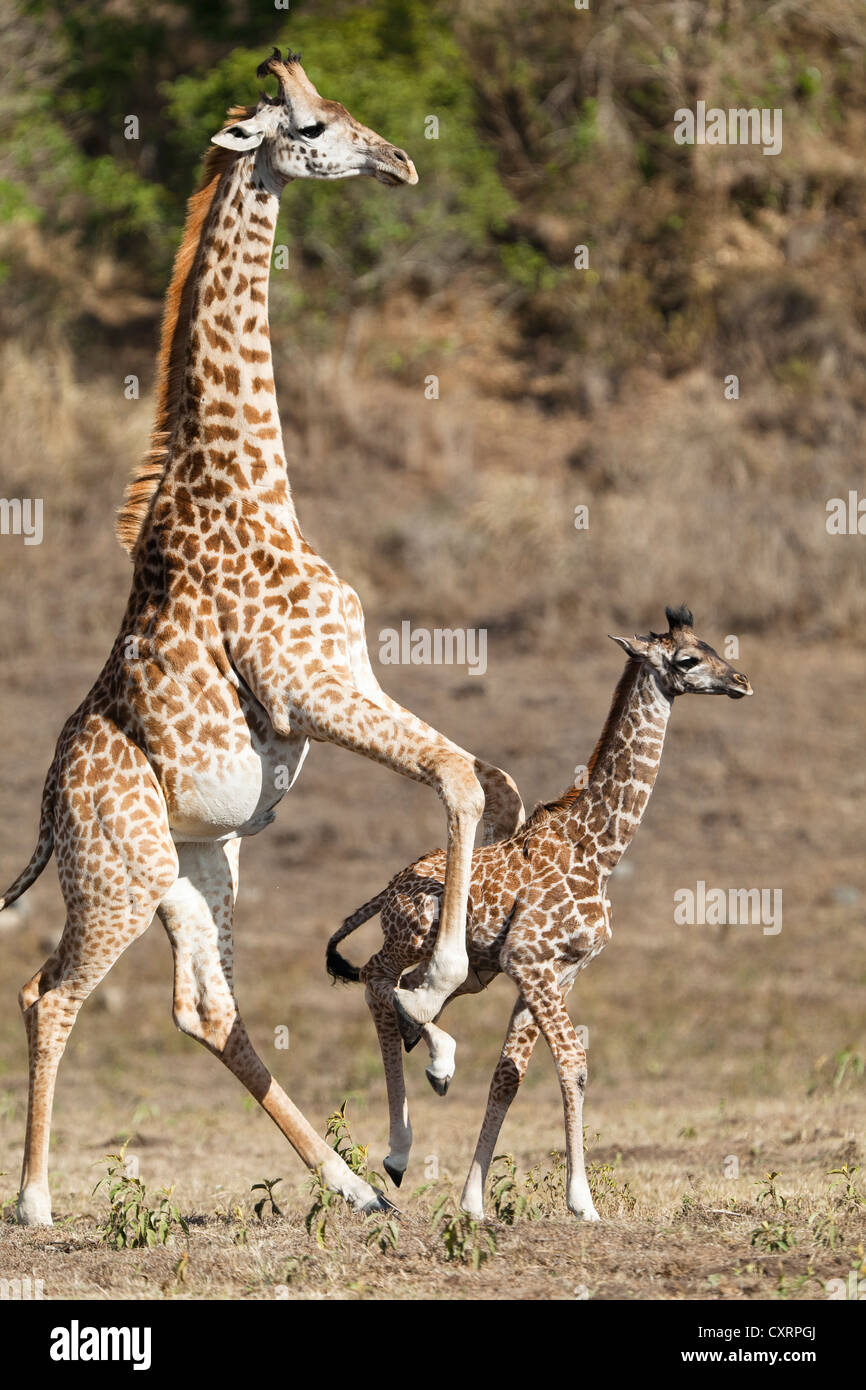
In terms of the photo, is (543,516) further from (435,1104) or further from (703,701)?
(435,1104)

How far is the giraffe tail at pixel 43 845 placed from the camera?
703cm

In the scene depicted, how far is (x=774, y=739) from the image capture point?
672 inches

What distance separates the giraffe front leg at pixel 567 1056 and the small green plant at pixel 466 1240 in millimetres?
493

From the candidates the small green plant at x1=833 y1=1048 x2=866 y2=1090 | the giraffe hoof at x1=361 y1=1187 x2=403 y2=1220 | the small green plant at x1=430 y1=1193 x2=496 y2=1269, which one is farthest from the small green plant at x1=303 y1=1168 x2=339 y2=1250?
the small green plant at x1=833 y1=1048 x2=866 y2=1090

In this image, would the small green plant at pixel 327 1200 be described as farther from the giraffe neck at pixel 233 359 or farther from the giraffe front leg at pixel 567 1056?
the giraffe neck at pixel 233 359

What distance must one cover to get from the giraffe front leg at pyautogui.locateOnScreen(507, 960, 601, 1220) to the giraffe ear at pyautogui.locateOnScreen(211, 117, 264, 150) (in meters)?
3.13

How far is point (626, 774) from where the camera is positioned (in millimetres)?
6840

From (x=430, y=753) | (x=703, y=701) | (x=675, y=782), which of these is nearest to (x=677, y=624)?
(x=430, y=753)

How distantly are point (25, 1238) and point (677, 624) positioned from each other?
329cm

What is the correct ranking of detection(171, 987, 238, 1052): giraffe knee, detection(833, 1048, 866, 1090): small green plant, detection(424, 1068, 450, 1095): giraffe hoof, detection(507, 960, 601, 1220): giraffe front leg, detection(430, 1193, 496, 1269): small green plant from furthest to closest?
1. detection(833, 1048, 866, 1090): small green plant
2. detection(171, 987, 238, 1052): giraffe knee
3. detection(507, 960, 601, 1220): giraffe front leg
4. detection(424, 1068, 450, 1095): giraffe hoof
5. detection(430, 1193, 496, 1269): small green plant

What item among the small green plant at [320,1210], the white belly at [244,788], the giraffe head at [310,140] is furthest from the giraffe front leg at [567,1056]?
the giraffe head at [310,140]

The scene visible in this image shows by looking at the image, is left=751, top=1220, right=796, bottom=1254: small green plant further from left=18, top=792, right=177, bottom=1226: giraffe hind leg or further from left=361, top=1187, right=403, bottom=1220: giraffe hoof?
left=18, top=792, right=177, bottom=1226: giraffe hind leg

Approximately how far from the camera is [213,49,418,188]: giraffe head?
6.60m
